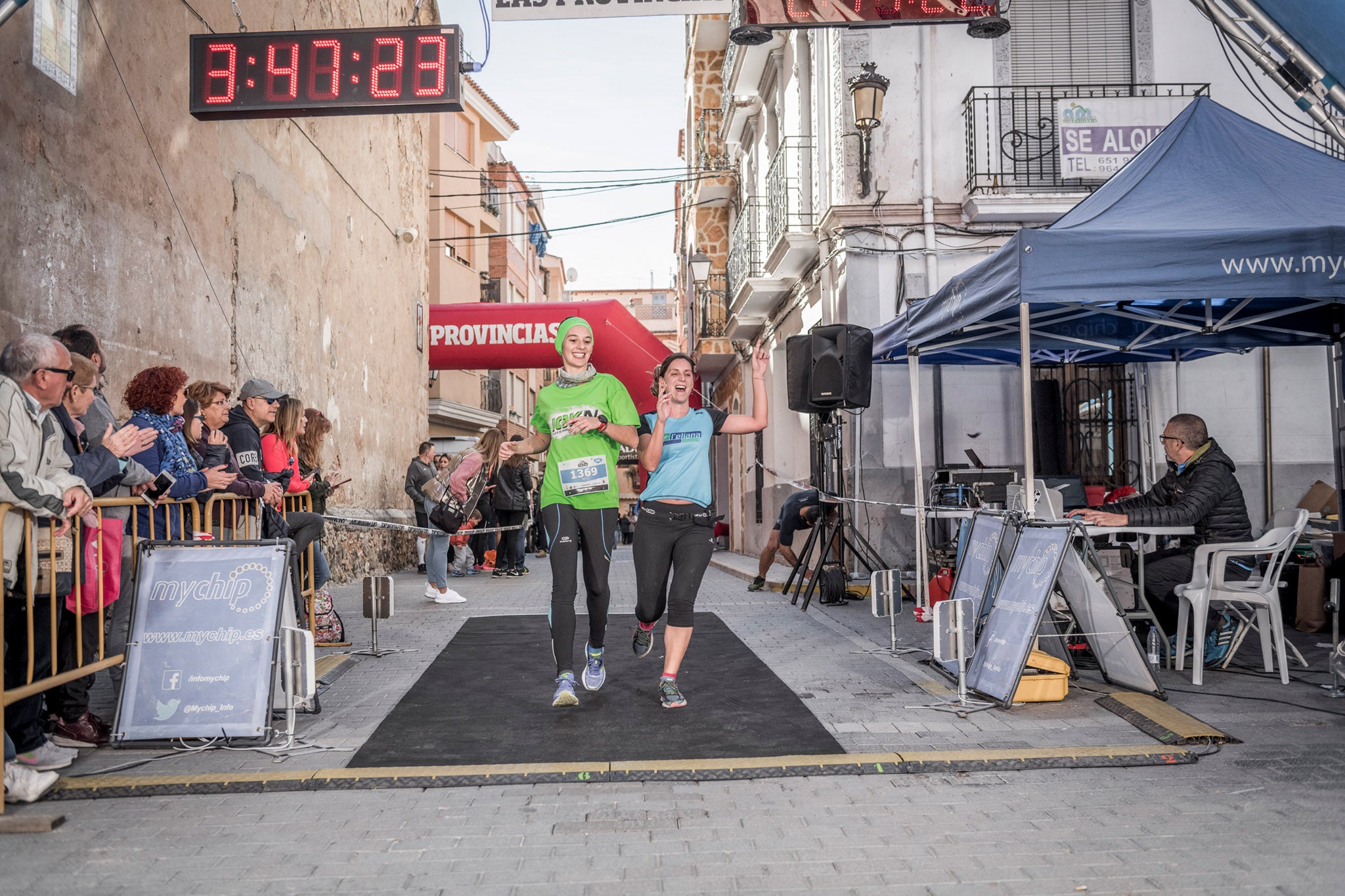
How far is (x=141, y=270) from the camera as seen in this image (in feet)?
30.1

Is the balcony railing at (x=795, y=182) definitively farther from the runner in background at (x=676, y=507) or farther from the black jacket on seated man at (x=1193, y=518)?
the runner in background at (x=676, y=507)

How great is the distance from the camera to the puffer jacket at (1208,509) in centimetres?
707

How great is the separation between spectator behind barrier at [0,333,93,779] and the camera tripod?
7485 millimetres

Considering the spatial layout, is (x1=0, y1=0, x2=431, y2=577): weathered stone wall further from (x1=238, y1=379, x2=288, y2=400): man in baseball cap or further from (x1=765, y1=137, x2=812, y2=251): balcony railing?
(x1=765, y1=137, x2=812, y2=251): balcony railing

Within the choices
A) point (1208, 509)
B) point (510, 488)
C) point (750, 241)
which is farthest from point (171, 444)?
point (750, 241)

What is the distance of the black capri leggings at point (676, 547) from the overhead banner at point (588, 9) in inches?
141

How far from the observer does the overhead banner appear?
24.8 ft

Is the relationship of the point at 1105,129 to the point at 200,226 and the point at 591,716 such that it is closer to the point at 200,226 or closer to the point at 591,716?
the point at 200,226

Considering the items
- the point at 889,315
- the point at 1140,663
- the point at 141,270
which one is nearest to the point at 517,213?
the point at 889,315

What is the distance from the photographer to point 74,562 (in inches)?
185

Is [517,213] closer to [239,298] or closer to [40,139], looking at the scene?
[239,298]

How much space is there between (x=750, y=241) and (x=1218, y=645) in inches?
546

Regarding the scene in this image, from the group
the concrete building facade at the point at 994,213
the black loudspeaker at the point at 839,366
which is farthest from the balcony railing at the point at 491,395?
the black loudspeaker at the point at 839,366

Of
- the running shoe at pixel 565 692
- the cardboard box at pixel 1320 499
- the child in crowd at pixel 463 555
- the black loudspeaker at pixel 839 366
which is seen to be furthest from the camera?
the child in crowd at pixel 463 555
